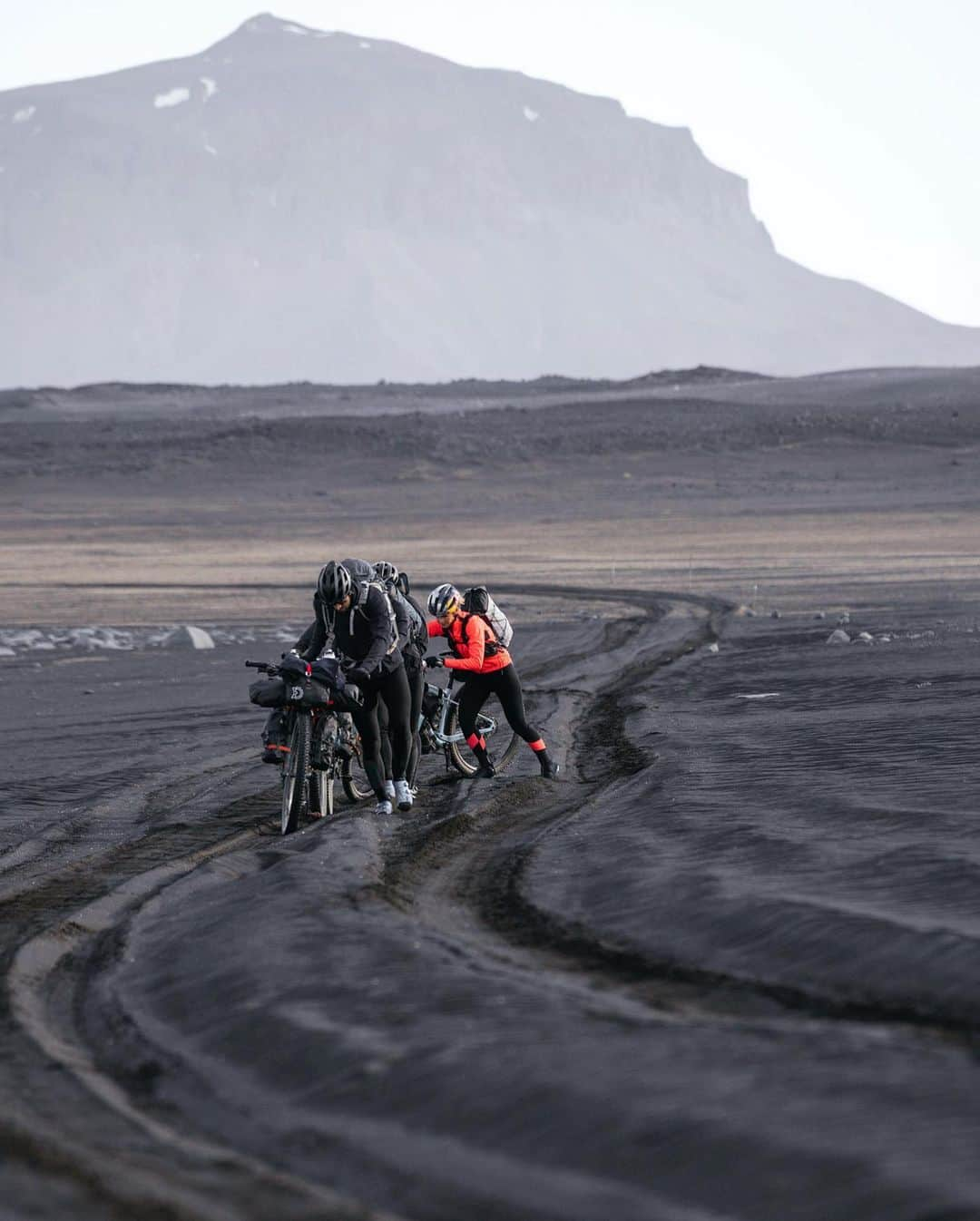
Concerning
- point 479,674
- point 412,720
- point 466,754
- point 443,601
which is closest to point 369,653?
point 443,601

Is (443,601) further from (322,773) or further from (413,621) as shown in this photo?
(322,773)

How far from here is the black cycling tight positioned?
1197 cm

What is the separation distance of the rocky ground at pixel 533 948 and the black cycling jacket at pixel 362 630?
0.90 meters

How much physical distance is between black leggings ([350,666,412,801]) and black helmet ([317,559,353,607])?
0.56 metres

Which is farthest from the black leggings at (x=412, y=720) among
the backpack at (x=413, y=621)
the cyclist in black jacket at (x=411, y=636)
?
the backpack at (x=413, y=621)

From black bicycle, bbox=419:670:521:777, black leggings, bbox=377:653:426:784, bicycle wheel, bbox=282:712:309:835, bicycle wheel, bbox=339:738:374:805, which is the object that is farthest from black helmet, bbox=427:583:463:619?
bicycle wheel, bbox=282:712:309:835

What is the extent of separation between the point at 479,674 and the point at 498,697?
7.2 inches

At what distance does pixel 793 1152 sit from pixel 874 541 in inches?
1211

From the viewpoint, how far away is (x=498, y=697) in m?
12.0

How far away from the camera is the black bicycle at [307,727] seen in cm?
1035

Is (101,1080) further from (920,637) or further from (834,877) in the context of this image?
(920,637)

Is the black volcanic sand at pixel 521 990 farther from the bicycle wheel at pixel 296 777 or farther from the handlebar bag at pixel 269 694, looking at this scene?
the handlebar bag at pixel 269 694

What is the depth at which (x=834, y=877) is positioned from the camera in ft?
25.2

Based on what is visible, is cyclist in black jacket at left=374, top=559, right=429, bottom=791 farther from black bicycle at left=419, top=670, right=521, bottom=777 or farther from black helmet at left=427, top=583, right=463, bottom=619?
black bicycle at left=419, top=670, right=521, bottom=777
